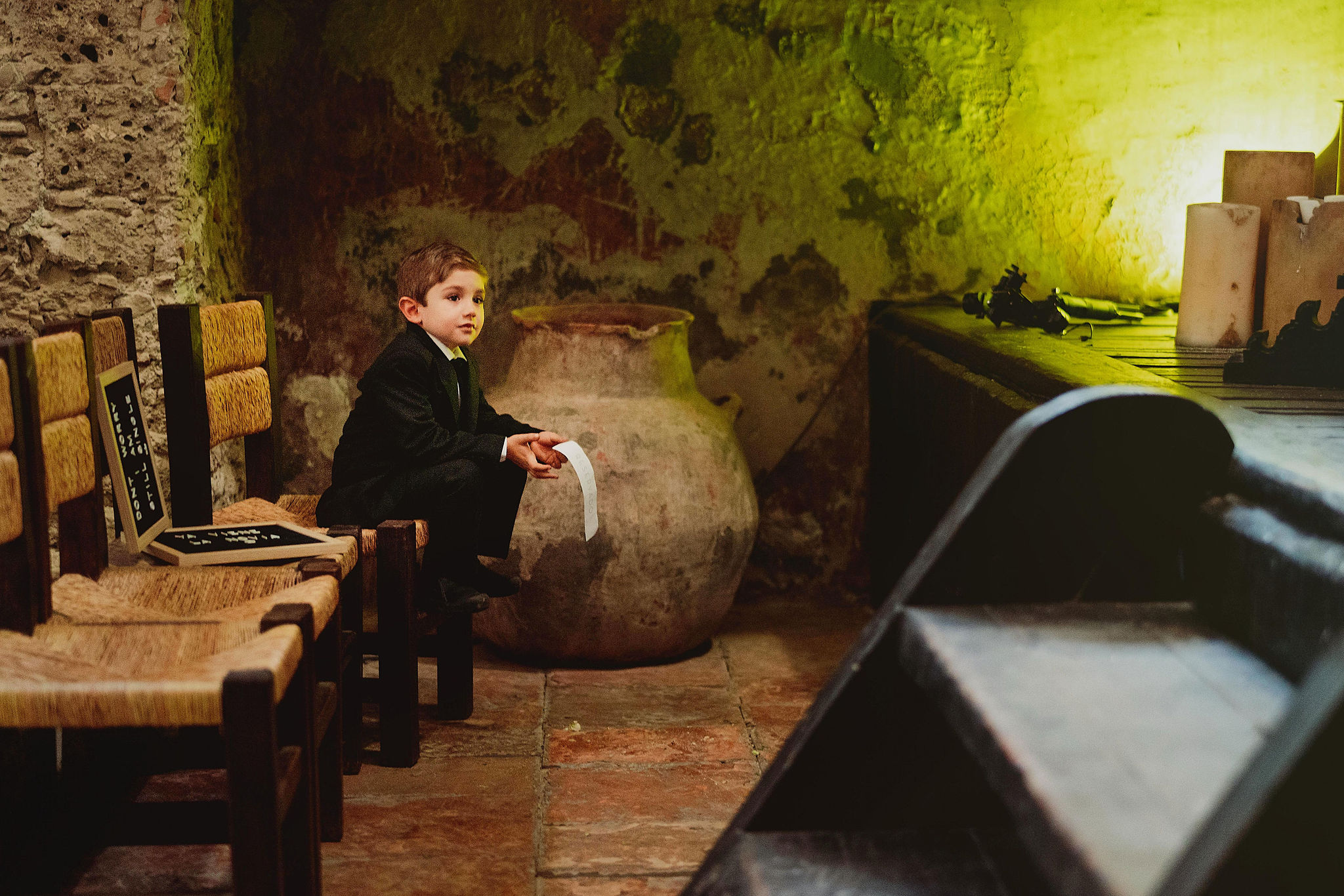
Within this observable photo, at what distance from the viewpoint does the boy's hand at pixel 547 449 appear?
2.81m

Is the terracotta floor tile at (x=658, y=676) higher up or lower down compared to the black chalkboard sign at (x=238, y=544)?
lower down

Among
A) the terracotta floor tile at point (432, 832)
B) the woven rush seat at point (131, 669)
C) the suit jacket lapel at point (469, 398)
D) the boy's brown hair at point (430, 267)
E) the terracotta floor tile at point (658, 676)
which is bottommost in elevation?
the terracotta floor tile at point (658, 676)

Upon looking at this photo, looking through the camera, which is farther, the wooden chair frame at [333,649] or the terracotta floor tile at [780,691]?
the terracotta floor tile at [780,691]

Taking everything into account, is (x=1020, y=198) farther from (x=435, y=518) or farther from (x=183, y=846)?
(x=183, y=846)

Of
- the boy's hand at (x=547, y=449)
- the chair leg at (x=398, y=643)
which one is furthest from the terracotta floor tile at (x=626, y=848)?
the boy's hand at (x=547, y=449)

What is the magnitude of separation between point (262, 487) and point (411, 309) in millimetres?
572

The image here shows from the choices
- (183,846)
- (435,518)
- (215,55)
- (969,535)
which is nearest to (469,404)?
(435,518)

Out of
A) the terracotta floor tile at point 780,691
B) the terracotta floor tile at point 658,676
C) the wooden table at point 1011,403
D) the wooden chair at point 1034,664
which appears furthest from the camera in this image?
the terracotta floor tile at point 658,676

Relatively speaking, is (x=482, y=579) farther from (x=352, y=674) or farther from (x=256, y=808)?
(x=256, y=808)

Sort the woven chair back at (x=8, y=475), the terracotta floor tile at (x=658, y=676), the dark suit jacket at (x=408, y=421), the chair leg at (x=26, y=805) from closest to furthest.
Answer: the woven chair back at (x=8, y=475) → the chair leg at (x=26, y=805) → the dark suit jacket at (x=408, y=421) → the terracotta floor tile at (x=658, y=676)

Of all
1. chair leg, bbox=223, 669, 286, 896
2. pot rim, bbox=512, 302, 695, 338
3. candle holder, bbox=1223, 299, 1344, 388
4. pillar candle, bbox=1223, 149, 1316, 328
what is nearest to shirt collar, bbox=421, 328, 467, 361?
pot rim, bbox=512, 302, 695, 338

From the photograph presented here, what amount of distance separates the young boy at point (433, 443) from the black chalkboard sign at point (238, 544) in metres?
0.33

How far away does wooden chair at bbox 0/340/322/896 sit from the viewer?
1550 millimetres

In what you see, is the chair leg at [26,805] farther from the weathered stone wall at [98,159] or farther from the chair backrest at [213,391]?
the weathered stone wall at [98,159]
